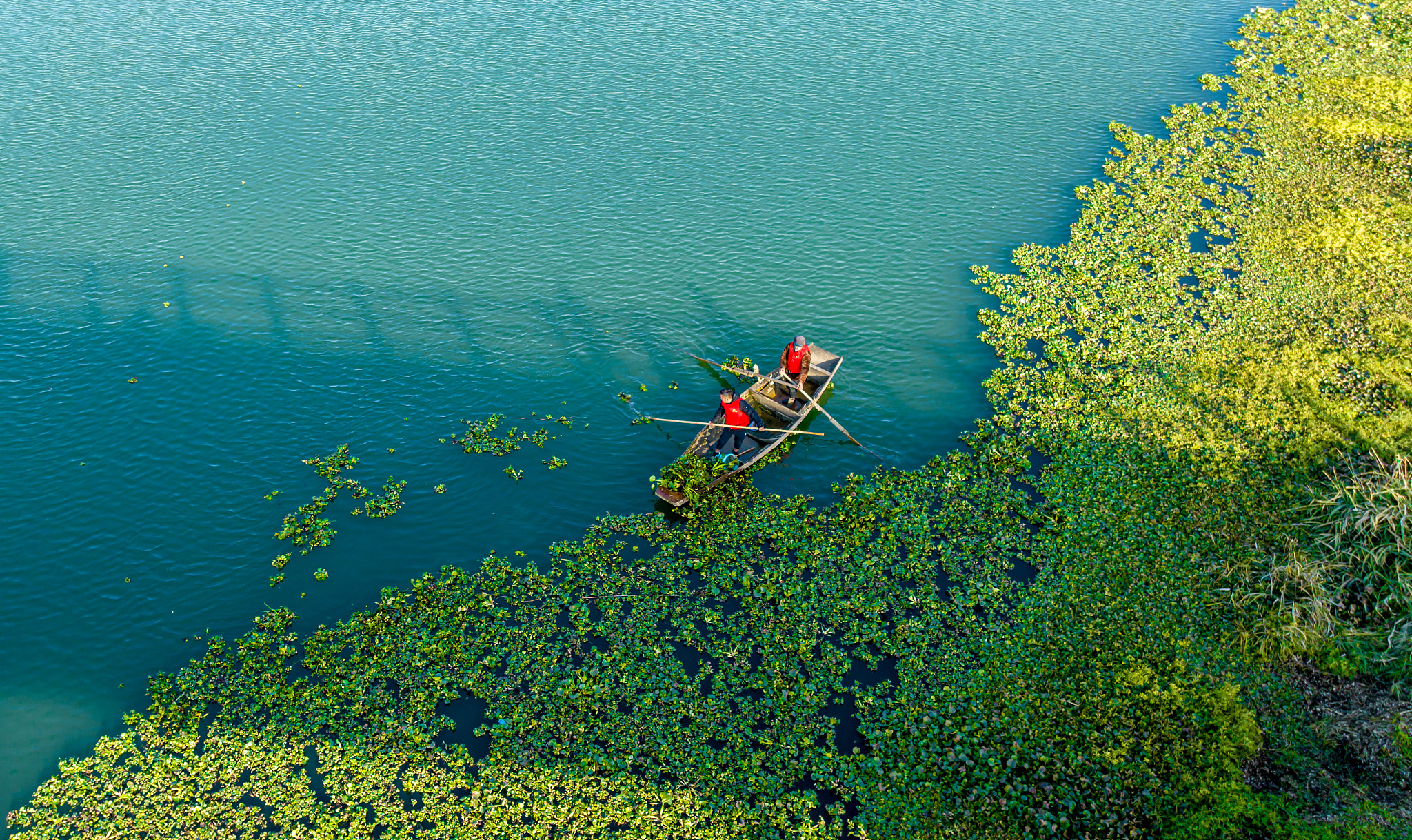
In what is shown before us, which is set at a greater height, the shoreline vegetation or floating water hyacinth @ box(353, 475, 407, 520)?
floating water hyacinth @ box(353, 475, 407, 520)

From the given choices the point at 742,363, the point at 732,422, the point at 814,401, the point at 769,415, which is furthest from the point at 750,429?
the point at 742,363

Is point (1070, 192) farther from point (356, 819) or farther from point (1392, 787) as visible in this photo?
point (356, 819)

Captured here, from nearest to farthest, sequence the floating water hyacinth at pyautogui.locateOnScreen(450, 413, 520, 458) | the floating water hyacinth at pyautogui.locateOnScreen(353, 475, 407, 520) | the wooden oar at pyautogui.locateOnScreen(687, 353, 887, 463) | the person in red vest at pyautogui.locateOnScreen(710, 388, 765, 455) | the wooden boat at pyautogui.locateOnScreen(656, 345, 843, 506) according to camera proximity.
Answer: the floating water hyacinth at pyautogui.locateOnScreen(353, 475, 407, 520) → the wooden boat at pyautogui.locateOnScreen(656, 345, 843, 506) → the person in red vest at pyautogui.locateOnScreen(710, 388, 765, 455) → the wooden oar at pyautogui.locateOnScreen(687, 353, 887, 463) → the floating water hyacinth at pyautogui.locateOnScreen(450, 413, 520, 458)

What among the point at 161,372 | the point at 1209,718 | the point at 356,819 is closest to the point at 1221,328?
the point at 1209,718

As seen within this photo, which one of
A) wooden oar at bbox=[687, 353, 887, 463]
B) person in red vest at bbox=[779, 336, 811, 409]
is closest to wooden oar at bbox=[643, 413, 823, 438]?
wooden oar at bbox=[687, 353, 887, 463]

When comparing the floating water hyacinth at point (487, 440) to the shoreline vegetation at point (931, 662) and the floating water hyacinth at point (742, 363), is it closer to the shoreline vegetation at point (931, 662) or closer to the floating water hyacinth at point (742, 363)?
the shoreline vegetation at point (931, 662)

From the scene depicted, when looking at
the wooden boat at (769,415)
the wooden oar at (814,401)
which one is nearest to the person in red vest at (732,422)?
the wooden boat at (769,415)

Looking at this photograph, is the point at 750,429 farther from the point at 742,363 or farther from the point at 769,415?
the point at 742,363

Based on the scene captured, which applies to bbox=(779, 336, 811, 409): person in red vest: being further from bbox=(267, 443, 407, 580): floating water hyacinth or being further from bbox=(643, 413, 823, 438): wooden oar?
bbox=(267, 443, 407, 580): floating water hyacinth
